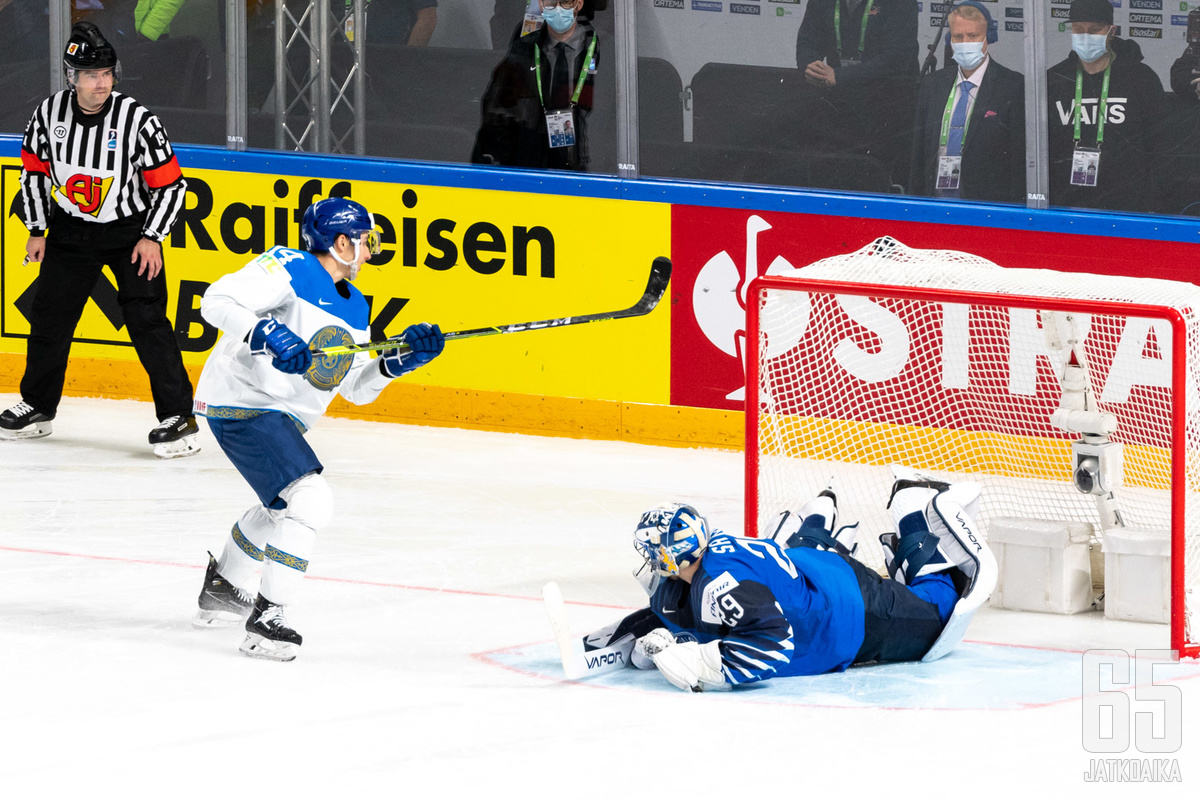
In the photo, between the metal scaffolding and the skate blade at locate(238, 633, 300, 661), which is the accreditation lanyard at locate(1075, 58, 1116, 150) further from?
the skate blade at locate(238, 633, 300, 661)

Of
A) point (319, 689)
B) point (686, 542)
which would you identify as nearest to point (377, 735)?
point (319, 689)

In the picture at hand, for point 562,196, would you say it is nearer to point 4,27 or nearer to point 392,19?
point 392,19

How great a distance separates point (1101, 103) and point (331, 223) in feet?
10.3

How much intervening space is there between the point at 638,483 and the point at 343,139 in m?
2.14

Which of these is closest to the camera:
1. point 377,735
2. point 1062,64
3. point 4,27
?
point 377,735

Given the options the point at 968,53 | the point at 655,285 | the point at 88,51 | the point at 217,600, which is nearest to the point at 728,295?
the point at 968,53

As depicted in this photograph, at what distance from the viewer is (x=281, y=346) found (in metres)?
5.05

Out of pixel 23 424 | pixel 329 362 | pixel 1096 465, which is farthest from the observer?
pixel 23 424

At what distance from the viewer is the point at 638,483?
7543mm

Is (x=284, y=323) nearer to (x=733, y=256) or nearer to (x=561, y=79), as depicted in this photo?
(x=733, y=256)

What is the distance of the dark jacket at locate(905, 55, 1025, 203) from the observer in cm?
745

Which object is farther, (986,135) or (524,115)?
(524,115)

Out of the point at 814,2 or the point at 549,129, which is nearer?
the point at 814,2

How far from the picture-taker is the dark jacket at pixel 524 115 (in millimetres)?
8156
